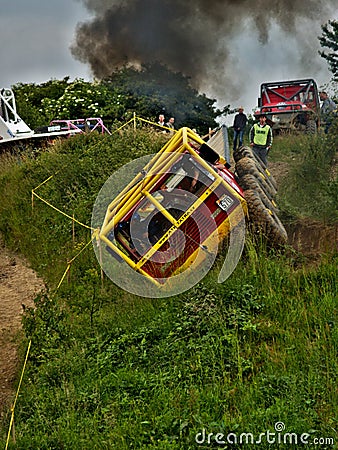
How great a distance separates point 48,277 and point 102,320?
118 inches

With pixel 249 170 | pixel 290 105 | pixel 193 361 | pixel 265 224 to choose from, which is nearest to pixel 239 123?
pixel 290 105

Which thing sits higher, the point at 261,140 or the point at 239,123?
the point at 239,123

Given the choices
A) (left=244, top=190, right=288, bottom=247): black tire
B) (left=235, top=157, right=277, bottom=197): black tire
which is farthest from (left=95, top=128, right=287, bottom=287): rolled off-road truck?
(left=235, top=157, right=277, bottom=197): black tire

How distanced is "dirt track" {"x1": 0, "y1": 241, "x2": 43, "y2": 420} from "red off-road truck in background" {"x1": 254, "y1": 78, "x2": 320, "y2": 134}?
33.9 feet

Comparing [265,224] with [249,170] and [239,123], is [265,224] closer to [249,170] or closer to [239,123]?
[249,170]

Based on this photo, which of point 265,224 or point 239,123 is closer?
point 265,224

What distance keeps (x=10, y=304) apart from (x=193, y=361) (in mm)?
4144

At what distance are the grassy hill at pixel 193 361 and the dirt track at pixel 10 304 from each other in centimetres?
29

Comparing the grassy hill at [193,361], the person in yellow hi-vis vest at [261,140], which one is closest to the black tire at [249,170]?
the grassy hill at [193,361]

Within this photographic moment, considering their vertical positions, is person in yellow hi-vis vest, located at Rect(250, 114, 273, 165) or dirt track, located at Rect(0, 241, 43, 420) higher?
person in yellow hi-vis vest, located at Rect(250, 114, 273, 165)

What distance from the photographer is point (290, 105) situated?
21625 mm

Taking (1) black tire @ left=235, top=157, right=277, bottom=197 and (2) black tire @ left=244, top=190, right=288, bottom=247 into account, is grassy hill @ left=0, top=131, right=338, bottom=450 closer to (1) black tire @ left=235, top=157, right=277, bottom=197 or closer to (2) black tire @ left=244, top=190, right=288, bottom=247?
(2) black tire @ left=244, top=190, right=288, bottom=247

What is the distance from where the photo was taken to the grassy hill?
16.7 feet

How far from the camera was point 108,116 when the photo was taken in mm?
25891
